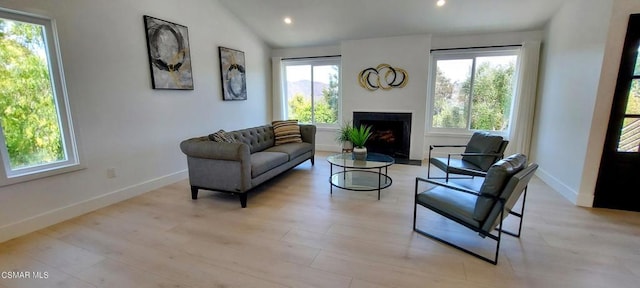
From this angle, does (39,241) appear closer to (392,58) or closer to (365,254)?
(365,254)

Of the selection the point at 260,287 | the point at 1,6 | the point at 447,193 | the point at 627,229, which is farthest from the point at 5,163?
the point at 627,229

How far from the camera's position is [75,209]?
2.92 meters

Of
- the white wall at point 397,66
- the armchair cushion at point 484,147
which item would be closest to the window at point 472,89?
the white wall at point 397,66

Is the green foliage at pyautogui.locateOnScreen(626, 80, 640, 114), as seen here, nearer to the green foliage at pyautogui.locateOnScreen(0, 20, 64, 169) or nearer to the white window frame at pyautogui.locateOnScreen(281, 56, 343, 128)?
the white window frame at pyautogui.locateOnScreen(281, 56, 343, 128)

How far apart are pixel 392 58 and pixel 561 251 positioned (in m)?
3.93

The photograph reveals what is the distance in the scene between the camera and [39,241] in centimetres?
243

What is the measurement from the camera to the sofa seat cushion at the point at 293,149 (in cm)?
412

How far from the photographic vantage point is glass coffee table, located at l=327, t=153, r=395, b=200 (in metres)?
3.46

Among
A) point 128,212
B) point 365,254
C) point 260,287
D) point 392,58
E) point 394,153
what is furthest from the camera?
point 394,153

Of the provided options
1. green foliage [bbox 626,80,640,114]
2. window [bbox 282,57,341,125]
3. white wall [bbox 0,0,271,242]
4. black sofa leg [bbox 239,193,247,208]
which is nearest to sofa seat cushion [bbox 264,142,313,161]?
black sofa leg [bbox 239,193,247,208]

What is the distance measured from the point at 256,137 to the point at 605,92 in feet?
14.0

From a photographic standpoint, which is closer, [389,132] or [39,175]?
[39,175]

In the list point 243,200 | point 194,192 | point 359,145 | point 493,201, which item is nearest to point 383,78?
point 359,145

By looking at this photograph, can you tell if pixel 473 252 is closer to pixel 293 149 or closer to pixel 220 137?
pixel 293 149
